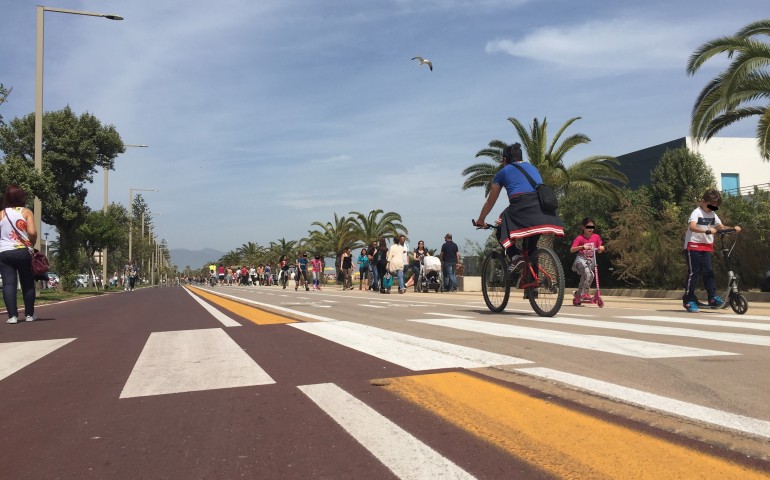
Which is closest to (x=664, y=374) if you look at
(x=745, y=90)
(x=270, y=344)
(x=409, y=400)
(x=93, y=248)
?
(x=409, y=400)

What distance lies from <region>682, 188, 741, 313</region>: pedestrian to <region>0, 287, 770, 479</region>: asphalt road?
3.01 m

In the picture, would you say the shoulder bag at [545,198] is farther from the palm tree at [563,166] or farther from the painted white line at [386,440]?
the palm tree at [563,166]

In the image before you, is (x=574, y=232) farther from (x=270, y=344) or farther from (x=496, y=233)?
(x=270, y=344)

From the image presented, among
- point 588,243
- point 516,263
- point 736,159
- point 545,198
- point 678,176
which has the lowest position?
point 516,263

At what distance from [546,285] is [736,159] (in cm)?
4170

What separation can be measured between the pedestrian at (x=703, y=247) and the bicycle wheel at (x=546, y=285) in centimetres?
231

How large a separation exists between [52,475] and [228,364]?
2.04 meters

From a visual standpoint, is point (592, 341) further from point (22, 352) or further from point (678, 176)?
point (678, 176)

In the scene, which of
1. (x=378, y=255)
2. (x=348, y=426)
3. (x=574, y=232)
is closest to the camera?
(x=348, y=426)

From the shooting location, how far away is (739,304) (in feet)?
25.3

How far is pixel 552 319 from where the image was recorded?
6.74 m

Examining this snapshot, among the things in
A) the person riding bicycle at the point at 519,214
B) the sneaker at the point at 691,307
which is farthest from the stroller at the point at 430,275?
the person riding bicycle at the point at 519,214

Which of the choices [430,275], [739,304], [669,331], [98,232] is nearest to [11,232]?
[669,331]

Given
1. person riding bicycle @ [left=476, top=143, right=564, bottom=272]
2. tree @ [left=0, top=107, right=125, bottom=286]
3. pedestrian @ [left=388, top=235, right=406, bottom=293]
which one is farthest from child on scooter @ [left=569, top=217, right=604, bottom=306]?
tree @ [left=0, top=107, right=125, bottom=286]
